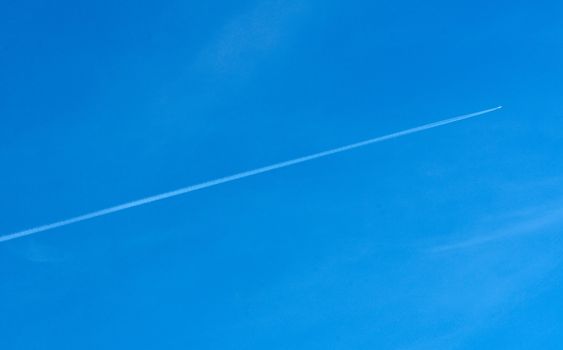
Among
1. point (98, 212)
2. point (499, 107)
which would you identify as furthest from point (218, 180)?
point (499, 107)

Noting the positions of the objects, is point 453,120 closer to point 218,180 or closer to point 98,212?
point 218,180

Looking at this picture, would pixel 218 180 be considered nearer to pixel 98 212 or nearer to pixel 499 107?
pixel 98 212

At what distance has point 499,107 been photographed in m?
15.3

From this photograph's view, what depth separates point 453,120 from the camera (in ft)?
49.8

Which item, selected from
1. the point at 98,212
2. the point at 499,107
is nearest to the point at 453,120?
the point at 499,107

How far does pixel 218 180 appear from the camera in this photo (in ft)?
48.2

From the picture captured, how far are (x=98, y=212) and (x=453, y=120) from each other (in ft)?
53.9

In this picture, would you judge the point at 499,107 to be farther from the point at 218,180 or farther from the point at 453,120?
the point at 218,180

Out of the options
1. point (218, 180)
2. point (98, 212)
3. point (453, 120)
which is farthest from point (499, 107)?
point (98, 212)

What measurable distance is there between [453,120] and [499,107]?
7.49 ft

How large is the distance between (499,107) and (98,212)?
18700mm

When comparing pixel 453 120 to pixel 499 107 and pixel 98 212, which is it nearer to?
pixel 499 107

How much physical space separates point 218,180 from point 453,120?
1102cm
